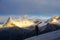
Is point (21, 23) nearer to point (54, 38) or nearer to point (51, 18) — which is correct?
point (51, 18)

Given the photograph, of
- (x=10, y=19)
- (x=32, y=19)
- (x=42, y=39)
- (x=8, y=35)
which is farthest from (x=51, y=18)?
(x=42, y=39)

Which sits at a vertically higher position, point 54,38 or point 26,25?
point 26,25

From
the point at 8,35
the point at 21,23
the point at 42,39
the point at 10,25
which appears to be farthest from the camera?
the point at 21,23

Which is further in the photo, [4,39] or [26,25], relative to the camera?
[26,25]

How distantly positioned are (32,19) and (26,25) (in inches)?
16.0

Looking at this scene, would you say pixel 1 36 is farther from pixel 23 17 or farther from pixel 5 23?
pixel 23 17

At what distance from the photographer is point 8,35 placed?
205 inches

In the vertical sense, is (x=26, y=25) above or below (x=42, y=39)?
above

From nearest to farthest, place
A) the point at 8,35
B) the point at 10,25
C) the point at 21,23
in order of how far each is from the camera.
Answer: the point at 8,35 < the point at 10,25 < the point at 21,23

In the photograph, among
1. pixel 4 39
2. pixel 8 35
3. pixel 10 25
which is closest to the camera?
pixel 4 39

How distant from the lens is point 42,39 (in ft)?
10.3

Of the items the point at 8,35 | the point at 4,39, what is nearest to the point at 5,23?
the point at 8,35

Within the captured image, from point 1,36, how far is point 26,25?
279cm

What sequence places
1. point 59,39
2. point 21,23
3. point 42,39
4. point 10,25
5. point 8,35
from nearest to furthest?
1. point 59,39
2. point 42,39
3. point 8,35
4. point 10,25
5. point 21,23
